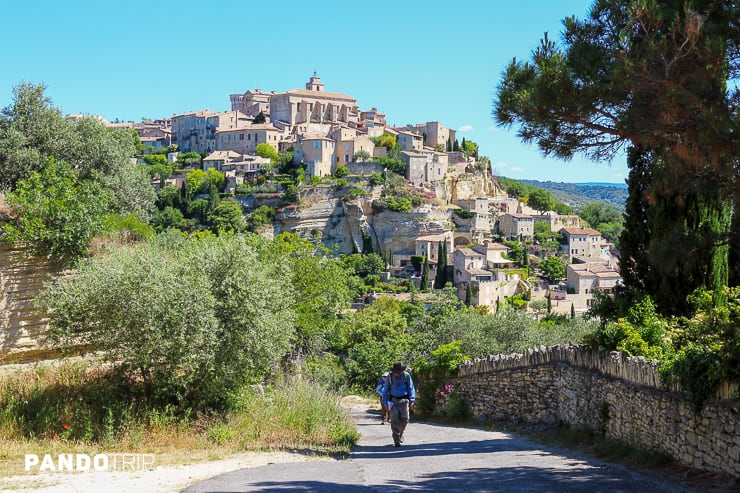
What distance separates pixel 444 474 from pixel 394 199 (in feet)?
308

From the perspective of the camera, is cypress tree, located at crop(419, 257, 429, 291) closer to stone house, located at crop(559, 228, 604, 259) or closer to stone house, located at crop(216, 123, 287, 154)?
stone house, located at crop(559, 228, 604, 259)

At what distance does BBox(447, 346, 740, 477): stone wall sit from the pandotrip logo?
19.4 ft

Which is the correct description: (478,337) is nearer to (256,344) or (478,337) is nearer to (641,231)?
(641,231)

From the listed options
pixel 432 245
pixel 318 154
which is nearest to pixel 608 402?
pixel 432 245

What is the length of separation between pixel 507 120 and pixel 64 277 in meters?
7.41

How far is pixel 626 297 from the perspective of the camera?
11.3 meters

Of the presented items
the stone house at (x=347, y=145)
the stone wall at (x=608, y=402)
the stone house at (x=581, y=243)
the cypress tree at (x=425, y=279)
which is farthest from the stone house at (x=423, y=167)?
the stone wall at (x=608, y=402)

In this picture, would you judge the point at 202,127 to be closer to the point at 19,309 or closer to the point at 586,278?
the point at 586,278

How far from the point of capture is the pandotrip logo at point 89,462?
770 cm

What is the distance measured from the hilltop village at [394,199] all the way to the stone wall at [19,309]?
241 feet

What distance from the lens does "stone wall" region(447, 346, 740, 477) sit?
688 cm

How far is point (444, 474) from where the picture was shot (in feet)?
25.1

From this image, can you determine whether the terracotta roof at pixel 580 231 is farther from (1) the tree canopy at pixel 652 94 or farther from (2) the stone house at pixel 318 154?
(1) the tree canopy at pixel 652 94

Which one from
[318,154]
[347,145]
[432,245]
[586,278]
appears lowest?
[586,278]
